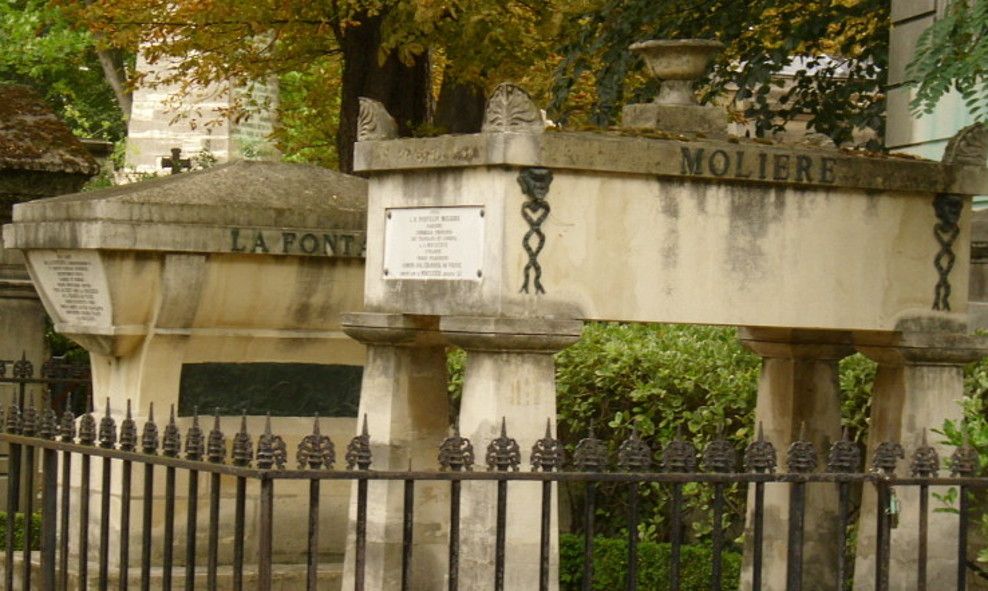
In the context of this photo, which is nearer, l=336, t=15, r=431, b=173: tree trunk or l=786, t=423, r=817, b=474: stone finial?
l=786, t=423, r=817, b=474: stone finial

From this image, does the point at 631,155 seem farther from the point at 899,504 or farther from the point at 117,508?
the point at 117,508

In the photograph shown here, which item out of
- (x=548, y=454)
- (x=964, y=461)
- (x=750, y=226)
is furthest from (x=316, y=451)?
(x=750, y=226)

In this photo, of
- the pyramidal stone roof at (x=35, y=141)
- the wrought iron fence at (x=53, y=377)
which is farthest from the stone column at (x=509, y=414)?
the pyramidal stone roof at (x=35, y=141)

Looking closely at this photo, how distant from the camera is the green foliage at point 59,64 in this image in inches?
1261

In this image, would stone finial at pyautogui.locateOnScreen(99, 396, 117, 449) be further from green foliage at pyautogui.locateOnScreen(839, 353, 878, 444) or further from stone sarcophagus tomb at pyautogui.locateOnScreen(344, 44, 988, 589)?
green foliage at pyautogui.locateOnScreen(839, 353, 878, 444)

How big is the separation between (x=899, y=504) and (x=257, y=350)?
12.3 ft

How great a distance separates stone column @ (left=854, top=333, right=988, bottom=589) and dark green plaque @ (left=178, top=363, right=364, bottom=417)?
3.14m

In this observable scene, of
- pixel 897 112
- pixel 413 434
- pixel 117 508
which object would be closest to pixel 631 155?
pixel 413 434

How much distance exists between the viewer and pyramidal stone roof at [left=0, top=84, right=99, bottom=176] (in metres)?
14.2

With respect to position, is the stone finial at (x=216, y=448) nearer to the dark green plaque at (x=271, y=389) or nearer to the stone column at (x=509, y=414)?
the stone column at (x=509, y=414)

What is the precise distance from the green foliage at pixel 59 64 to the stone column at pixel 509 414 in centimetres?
2066

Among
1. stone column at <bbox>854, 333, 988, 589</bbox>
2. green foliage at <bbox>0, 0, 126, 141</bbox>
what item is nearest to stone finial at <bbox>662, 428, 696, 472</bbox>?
stone column at <bbox>854, 333, 988, 589</bbox>

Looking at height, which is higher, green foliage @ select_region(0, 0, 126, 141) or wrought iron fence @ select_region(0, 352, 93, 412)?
green foliage @ select_region(0, 0, 126, 141)

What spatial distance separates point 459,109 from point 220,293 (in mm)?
9381
